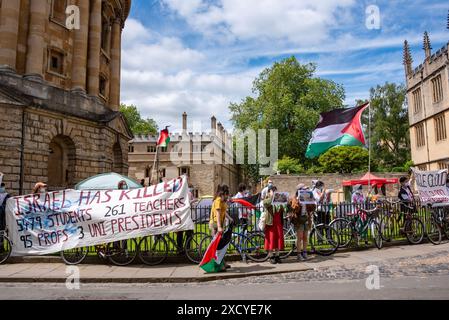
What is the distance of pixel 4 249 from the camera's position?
35.5ft

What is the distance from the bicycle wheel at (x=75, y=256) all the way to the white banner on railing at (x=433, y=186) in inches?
448

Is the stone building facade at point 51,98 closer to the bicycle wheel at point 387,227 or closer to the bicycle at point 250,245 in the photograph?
the bicycle at point 250,245

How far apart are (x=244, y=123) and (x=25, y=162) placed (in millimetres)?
41620

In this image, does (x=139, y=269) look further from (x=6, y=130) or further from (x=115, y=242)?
(x=6, y=130)

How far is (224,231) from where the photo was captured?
9430mm

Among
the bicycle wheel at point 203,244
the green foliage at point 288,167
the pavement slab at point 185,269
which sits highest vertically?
the green foliage at point 288,167

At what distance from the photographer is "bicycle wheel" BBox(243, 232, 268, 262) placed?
1051 cm

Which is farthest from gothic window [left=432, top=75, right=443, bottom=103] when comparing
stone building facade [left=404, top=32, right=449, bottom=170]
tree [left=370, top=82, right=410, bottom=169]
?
tree [left=370, top=82, right=410, bottom=169]

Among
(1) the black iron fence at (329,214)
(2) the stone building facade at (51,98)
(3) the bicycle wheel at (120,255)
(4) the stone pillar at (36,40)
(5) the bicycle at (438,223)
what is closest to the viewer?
(3) the bicycle wheel at (120,255)

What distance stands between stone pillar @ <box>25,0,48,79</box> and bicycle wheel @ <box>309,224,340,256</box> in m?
17.5

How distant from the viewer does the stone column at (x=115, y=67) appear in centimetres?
3001

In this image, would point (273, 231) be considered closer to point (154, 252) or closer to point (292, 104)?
point (154, 252)

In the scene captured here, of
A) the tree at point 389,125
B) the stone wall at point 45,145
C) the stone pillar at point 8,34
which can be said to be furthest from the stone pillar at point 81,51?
the tree at point 389,125
